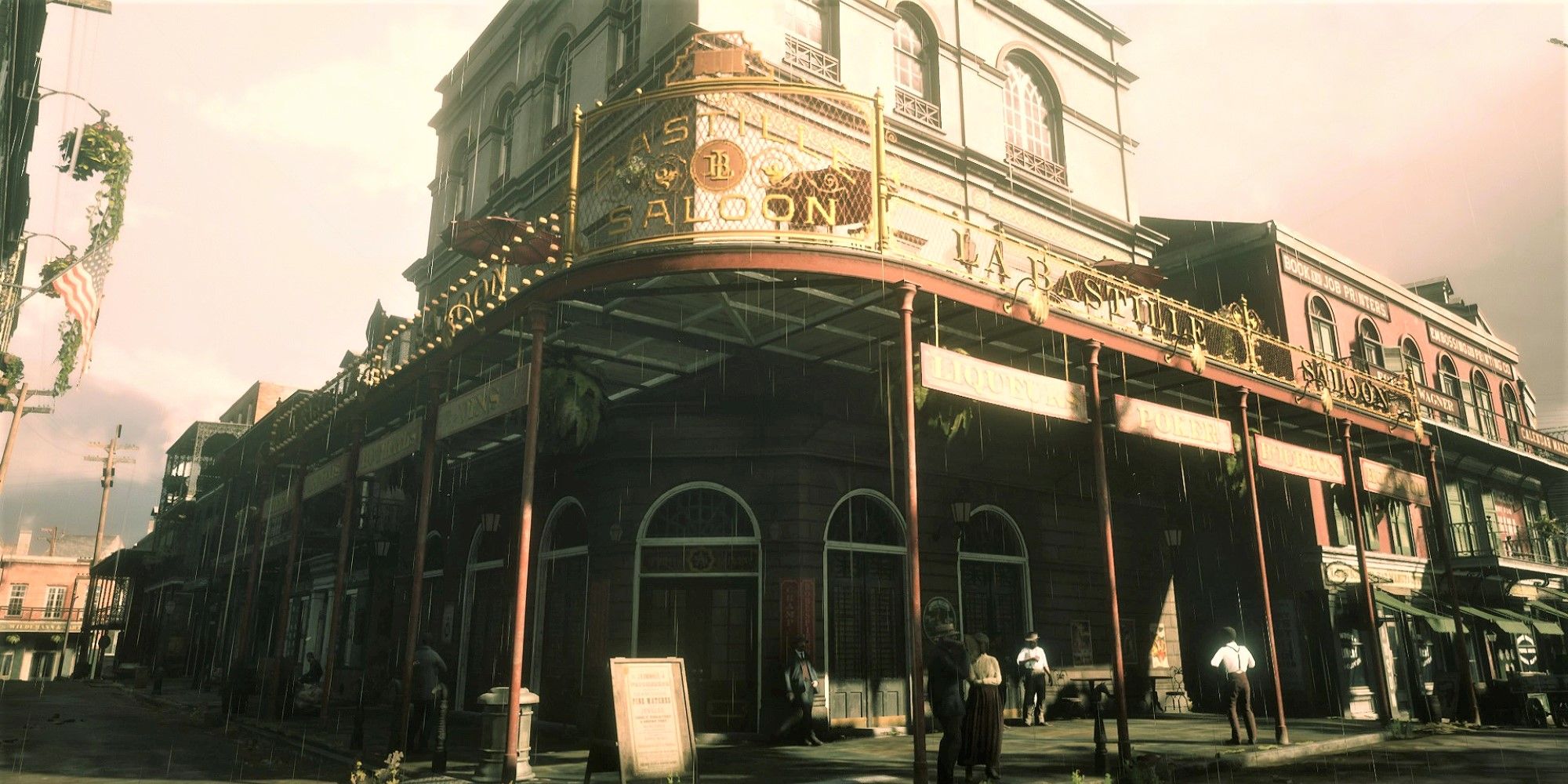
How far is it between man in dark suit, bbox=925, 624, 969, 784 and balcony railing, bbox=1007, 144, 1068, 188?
12.8m

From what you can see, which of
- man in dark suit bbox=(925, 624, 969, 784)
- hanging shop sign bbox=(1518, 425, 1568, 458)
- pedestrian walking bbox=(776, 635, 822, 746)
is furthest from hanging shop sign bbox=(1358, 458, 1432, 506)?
hanging shop sign bbox=(1518, 425, 1568, 458)

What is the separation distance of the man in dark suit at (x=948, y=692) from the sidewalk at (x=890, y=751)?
524mm

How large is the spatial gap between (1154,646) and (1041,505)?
4.24 meters

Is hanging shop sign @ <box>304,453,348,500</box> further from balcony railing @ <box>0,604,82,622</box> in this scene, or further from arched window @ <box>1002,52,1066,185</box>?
balcony railing @ <box>0,604,82,622</box>

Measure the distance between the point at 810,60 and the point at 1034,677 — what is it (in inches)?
455

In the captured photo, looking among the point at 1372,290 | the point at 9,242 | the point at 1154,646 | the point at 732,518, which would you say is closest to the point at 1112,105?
the point at 1372,290

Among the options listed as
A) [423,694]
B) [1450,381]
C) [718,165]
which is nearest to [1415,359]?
[1450,381]

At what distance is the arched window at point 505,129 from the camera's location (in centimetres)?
2059

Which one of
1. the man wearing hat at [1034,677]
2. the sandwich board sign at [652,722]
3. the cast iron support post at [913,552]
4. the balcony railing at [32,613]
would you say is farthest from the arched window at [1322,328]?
the balcony railing at [32,613]

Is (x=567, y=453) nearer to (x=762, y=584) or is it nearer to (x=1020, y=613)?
(x=762, y=584)

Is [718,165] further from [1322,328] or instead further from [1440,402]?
[1440,402]

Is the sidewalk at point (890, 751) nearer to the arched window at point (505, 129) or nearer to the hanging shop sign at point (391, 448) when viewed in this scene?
the hanging shop sign at point (391, 448)

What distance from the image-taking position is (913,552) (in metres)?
8.67

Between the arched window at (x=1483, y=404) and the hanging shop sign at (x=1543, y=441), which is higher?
the arched window at (x=1483, y=404)
